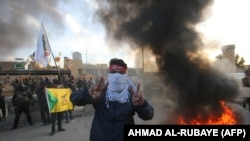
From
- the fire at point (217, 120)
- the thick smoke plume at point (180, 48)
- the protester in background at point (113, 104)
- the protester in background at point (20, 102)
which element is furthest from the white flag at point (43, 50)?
the protester in background at point (113, 104)

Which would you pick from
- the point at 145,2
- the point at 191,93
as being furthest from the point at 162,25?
the point at 191,93

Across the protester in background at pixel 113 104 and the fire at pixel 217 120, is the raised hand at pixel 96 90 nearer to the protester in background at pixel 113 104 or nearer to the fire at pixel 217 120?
the protester in background at pixel 113 104

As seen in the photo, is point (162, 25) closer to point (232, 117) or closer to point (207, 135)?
point (232, 117)

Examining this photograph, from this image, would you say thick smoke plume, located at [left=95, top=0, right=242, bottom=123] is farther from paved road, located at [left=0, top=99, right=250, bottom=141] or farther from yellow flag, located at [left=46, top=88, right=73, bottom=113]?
yellow flag, located at [left=46, top=88, right=73, bottom=113]

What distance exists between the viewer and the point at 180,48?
970 centimetres

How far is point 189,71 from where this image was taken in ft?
31.2

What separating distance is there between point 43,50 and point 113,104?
30.6ft

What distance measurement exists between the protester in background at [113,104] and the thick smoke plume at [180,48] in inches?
233

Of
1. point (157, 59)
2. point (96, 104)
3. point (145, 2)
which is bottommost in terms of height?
point (96, 104)

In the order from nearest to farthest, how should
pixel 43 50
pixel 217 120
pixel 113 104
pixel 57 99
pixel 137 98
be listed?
pixel 137 98 < pixel 113 104 < pixel 217 120 < pixel 57 99 < pixel 43 50

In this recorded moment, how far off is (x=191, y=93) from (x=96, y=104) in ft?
21.3

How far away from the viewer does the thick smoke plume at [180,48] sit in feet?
30.4

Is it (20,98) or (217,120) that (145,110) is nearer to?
(217,120)

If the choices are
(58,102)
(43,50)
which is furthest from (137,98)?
(43,50)
